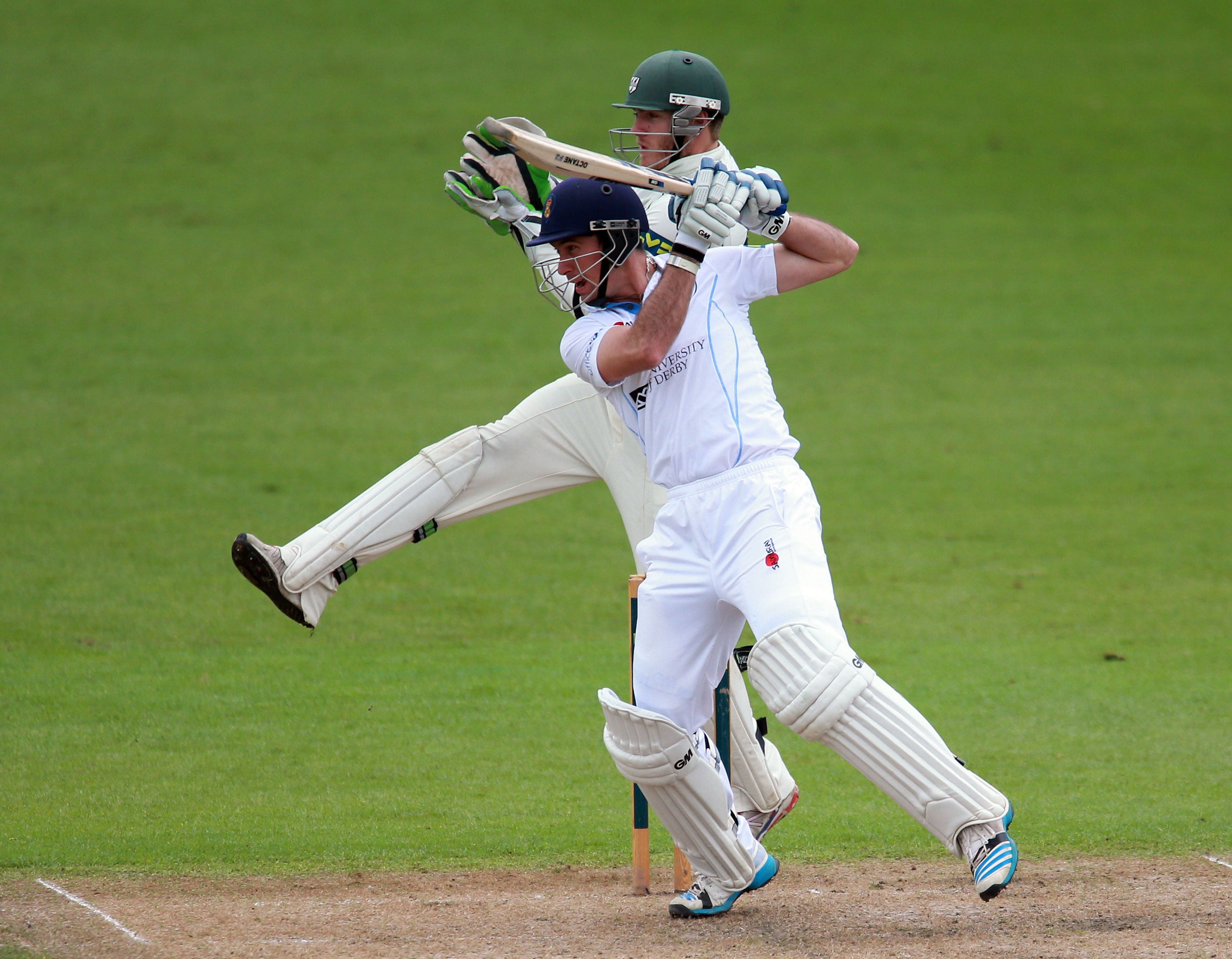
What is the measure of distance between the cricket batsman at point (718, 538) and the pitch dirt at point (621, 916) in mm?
294

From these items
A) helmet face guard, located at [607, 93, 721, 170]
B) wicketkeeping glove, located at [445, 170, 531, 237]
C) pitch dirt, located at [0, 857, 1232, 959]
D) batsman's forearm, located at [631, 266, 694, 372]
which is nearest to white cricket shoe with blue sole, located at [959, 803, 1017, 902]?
pitch dirt, located at [0, 857, 1232, 959]

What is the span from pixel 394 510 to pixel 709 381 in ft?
5.04

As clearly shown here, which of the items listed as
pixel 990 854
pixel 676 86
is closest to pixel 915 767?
pixel 990 854

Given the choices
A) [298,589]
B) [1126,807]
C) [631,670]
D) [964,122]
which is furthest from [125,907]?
[964,122]

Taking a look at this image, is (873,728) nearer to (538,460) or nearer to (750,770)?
(750,770)

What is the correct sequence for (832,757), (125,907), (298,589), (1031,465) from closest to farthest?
(125,907) < (298,589) < (832,757) < (1031,465)

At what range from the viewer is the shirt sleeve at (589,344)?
4.07m

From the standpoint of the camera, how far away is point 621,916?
4410 millimetres

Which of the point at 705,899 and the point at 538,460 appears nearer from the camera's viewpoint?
the point at 705,899

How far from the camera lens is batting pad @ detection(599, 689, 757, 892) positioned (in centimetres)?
407

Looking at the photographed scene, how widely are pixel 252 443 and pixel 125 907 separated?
7.12 metres

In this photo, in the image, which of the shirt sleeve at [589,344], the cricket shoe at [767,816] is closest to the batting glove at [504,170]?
the shirt sleeve at [589,344]

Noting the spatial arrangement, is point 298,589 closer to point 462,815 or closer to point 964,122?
point 462,815

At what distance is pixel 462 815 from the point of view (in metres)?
5.43
